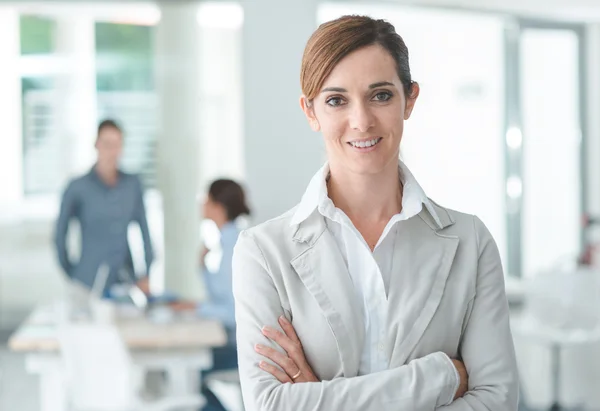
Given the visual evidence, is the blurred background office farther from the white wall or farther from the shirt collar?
the shirt collar

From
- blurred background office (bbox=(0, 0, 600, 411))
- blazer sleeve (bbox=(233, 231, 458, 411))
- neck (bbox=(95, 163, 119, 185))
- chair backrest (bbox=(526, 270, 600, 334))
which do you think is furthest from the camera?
blurred background office (bbox=(0, 0, 600, 411))

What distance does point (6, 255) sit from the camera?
24.9 feet

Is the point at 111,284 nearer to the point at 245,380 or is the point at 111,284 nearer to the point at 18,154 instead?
the point at 18,154

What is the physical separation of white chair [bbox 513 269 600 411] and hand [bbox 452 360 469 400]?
3.78 metres

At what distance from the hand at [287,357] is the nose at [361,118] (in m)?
0.34

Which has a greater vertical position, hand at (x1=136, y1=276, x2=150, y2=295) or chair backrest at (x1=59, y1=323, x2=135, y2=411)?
hand at (x1=136, y1=276, x2=150, y2=295)

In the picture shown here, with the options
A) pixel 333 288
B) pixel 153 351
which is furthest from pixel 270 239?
pixel 153 351

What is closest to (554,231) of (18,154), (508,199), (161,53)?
(508,199)

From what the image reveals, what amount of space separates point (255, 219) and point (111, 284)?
35.6 inches

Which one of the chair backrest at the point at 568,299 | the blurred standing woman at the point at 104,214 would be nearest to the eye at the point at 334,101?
the chair backrest at the point at 568,299

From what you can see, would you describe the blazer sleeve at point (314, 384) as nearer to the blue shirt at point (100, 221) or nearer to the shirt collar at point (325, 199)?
the shirt collar at point (325, 199)

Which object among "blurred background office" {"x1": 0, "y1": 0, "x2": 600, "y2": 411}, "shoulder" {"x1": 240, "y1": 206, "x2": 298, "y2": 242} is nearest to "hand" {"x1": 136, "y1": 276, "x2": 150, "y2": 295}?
"blurred background office" {"x1": 0, "y1": 0, "x2": 600, "y2": 411}

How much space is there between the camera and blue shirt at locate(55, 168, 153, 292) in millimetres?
5641

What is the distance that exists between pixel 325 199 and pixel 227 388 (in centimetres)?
328
